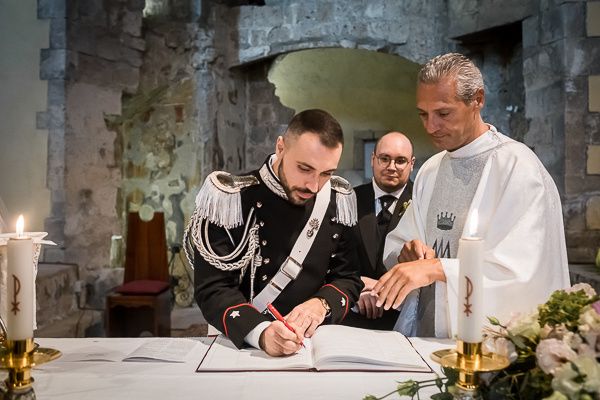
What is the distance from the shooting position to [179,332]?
617 cm

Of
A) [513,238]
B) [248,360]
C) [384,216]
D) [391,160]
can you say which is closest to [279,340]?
[248,360]

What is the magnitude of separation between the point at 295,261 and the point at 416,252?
1.43ft

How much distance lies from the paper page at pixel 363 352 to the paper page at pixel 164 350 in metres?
0.39

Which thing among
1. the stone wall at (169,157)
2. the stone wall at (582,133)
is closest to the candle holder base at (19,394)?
the stone wall at (582,133)

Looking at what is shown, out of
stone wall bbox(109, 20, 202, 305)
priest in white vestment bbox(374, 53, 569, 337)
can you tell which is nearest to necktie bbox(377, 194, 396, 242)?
priest in white vestment bbox(374, 53, 569, 337)

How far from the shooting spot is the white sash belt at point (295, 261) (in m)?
2.14

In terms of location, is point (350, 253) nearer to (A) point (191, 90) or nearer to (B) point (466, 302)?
(B) point (466, 302)

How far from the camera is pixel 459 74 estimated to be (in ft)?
6.96

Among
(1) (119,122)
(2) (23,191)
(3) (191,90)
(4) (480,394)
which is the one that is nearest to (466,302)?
(4) (480,394)

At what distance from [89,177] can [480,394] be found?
17.4ft

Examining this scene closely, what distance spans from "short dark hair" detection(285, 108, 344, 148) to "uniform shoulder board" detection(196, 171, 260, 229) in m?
0.30

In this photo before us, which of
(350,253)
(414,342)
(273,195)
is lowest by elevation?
(414,342)

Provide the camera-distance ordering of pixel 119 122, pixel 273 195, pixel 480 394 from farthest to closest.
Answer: pixel 119 122, pixel 273 195, pixel 480 394

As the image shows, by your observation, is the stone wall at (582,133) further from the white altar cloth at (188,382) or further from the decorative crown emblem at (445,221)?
the white altar cloth at (188,382)
